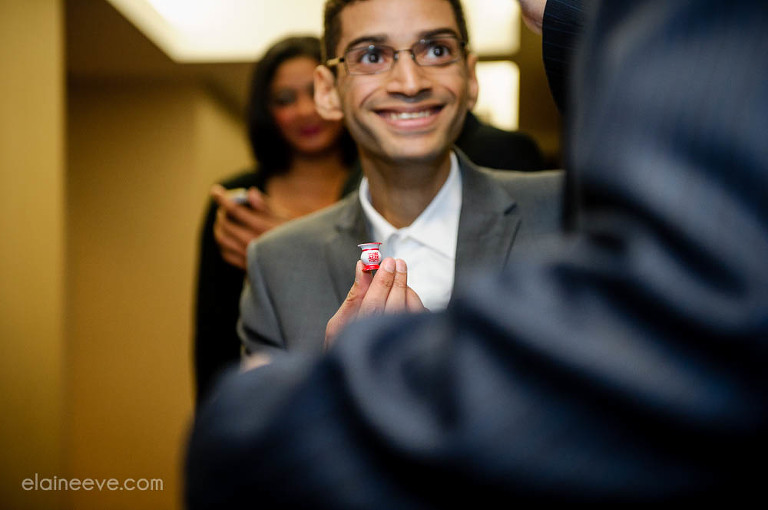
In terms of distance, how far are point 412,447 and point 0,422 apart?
2735 millimetres

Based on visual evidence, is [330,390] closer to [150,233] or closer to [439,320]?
[439,320]

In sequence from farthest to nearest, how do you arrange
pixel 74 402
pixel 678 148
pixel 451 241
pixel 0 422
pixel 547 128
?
pixel 547 128, pixel 74 402, pixel 0 422, pixel 451 241, pixel 678 148

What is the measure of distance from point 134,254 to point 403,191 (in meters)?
3.88

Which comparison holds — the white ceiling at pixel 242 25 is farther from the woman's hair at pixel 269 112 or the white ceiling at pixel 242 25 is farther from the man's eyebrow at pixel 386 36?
the man's eyebrow at pixel 386 36

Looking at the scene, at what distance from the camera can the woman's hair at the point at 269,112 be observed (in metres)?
2.04

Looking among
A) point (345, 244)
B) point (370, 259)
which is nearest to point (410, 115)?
point (345, 244)

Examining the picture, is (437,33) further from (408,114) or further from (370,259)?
(370,259)

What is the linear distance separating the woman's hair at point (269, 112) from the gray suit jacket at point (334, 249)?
71 cm

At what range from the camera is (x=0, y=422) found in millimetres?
2584

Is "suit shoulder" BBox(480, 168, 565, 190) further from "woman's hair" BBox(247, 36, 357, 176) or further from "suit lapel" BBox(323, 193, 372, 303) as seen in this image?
"woman's hair" BBox(247, 36, 357, 176)

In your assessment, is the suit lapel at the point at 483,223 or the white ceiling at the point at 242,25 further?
the white ceiling at the point at 242,25

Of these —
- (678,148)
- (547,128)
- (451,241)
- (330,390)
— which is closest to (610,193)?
(678,148)

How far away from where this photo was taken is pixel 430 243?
1122mm

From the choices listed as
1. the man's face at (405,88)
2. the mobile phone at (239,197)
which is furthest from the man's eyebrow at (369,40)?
the mobile phone at (239,197)
